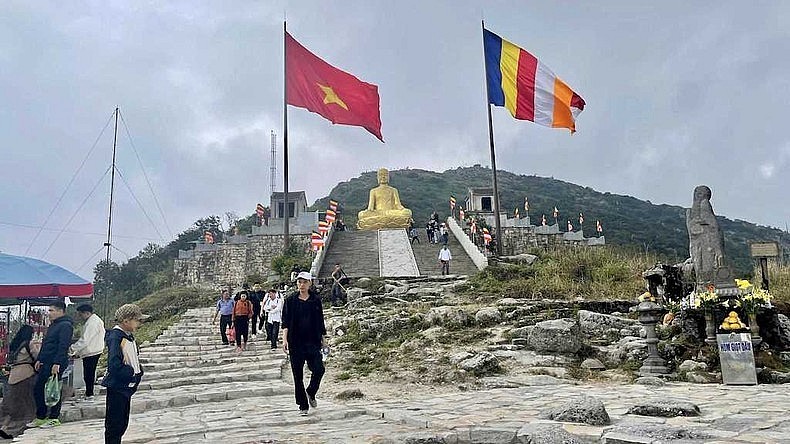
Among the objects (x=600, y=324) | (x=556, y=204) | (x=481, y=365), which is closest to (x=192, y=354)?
(x=481, y=365)

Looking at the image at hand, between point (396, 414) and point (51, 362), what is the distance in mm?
3790

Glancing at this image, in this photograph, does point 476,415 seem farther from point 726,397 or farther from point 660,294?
point 660,294

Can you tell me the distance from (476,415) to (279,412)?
218 cm

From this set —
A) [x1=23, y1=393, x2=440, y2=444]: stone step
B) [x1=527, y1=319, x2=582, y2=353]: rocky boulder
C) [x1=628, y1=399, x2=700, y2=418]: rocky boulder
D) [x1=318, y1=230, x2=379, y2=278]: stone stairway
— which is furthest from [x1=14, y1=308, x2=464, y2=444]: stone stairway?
[x1=318, y1=230, x2=379, y2=278]: stone stairway

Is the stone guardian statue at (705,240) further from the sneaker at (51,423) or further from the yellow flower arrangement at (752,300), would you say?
the sneaker at (51,423)

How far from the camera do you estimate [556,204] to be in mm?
73000

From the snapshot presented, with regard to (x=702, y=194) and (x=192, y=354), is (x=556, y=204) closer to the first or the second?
(x=702, y=194)

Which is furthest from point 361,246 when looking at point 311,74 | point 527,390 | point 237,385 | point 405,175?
point 405,175

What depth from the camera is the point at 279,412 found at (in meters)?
6.59

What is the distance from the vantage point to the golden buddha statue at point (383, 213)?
97.5ft

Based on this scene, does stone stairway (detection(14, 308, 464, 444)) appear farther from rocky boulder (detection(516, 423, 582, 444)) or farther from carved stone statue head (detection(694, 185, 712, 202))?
carved stone statue head (detection(694, 185, 712, 202))

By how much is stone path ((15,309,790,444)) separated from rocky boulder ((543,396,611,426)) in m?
0.14

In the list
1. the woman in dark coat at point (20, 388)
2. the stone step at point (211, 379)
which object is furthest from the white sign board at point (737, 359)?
the woman in dark coat at point (20, 388)

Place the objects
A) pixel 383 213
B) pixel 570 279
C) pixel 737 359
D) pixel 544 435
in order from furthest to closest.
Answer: pixel 383 213 → pixel 570 279 → pixel 737 359 → pixel 544 435
